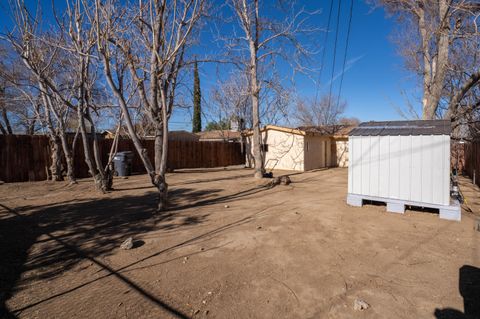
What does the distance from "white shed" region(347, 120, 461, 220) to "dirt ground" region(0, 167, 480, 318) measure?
351mm

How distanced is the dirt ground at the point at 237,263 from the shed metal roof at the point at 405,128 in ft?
5.58

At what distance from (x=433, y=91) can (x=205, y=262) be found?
9648 mm

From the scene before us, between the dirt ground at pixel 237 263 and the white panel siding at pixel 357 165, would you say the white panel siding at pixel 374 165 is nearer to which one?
the white panel siding at pixel 357 165

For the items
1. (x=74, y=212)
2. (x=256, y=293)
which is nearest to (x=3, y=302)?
(x=256, y=293)

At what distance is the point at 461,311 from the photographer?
238 cm

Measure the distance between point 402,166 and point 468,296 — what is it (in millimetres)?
3376

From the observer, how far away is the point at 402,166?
18.2ft

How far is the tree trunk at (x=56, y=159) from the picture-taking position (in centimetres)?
1014

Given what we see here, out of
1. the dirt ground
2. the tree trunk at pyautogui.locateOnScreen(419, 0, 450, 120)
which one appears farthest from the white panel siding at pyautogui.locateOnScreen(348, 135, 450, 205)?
the tree trunk at pyautogui.locateOnScreen(419, 0, 450, 120)

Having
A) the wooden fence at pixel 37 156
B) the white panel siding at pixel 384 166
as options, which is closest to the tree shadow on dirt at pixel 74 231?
the white panel siding at pixel 384 166

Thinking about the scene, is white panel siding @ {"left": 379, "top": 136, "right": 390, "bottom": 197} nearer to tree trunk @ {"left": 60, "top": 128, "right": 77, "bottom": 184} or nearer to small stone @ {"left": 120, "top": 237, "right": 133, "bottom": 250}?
small stone @ {"left": 120, "top": 237, "right": 133, "bottom": 250}

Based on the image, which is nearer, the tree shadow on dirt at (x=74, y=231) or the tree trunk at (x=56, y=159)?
the tree shadow on dirt at (x=74, y=231)

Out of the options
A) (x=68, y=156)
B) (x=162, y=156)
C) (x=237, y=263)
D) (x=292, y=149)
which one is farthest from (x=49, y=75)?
(x=292, y=149)

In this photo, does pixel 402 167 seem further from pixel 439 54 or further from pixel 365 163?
pixel 439 54
